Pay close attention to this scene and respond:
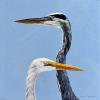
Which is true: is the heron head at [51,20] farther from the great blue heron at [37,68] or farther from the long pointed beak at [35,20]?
the great blue heron at [37,68]

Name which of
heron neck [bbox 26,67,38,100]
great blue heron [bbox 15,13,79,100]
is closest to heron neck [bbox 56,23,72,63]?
great blue heron [bbox 15,13,79,100]

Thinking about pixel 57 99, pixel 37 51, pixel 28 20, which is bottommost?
pixel 57 99

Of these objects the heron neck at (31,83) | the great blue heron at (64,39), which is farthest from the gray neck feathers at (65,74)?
the heron neck at (31,83)

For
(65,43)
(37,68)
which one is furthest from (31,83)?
(65,43)

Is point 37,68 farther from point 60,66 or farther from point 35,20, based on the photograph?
point 35,20

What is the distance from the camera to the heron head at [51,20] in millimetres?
1968

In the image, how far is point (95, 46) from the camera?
2047mm

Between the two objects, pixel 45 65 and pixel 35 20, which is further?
pixel 35 20

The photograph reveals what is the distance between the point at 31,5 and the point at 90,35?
289 mm

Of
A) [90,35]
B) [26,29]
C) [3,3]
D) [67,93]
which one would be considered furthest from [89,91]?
[3,3]

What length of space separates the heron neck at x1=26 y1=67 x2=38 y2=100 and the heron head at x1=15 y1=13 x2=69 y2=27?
215mm

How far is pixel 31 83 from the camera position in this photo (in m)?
1.88

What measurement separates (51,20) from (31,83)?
0.95ft

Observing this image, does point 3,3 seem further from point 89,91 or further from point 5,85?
point 89,91
